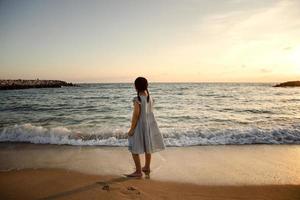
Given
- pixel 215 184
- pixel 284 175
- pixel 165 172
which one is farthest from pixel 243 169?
pixel 165 172

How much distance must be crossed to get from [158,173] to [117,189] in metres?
1.26

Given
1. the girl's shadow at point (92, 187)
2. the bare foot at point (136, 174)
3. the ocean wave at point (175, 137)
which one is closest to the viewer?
the girl's shadow at point (92, 187)

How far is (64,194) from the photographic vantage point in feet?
14.9

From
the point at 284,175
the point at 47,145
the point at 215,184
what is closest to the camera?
the point at 215,184

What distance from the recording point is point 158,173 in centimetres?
Answer: 576

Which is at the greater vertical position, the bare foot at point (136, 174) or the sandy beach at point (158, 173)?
the bare foot at point (136, 174)

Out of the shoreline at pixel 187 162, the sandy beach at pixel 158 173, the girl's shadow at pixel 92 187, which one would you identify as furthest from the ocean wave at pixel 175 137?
the girl's shadow at pixel 92 187

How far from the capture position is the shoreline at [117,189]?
14.7ft

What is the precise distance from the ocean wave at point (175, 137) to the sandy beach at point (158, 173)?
65 cm

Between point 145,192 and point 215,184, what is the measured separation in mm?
1339

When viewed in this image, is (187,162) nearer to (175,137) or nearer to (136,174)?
(136,174)

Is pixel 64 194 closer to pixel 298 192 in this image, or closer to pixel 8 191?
pixel 8 191

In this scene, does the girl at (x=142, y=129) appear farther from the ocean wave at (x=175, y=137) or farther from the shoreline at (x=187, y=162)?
the ocean wave at (x=175, y=137)

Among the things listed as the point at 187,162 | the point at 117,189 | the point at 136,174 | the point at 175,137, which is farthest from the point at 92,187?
the point at 175,137
